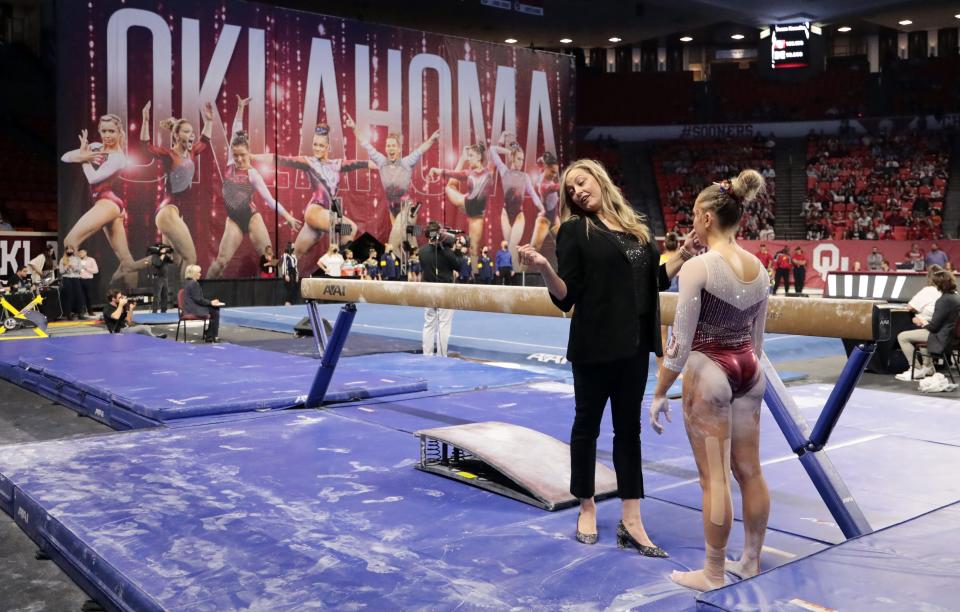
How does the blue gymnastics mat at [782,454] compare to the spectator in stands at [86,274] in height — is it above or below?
below

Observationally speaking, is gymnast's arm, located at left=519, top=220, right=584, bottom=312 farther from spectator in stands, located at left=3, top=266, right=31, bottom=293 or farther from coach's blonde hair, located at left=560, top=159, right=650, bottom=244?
spectator in stands, located at left=3, top=266, right=31, bottom=293

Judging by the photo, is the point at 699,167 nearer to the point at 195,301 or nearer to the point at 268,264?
the point at 268,264

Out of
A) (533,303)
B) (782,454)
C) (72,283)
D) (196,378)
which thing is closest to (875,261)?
(72,283)

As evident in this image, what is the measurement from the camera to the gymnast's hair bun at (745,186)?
262 centimetres

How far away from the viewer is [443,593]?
254cm

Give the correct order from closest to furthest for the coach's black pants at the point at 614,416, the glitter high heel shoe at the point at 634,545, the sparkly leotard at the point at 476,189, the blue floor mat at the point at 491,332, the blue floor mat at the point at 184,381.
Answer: the glitter high heel shoe at the point at 634,545 → the coach's black pants at the point at 614,416 → the blue floor mat at the point at 184,381 → the blue floor mat at the point at 491,332 → the sparkly leotard at the point at 476,189

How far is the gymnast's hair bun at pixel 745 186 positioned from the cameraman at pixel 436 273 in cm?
622

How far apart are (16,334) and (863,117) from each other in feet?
82.3

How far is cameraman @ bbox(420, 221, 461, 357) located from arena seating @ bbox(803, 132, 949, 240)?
1882 centimetres

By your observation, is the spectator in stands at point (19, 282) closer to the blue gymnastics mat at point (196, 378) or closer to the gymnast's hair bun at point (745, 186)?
the blue gymnastics mat at point (196, 378)

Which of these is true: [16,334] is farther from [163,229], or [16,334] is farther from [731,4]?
[731,4]

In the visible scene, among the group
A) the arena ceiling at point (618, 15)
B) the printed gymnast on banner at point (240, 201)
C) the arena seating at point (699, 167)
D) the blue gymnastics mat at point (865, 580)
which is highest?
the arena ceiling at point (618, 15)

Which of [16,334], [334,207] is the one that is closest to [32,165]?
[334,207]

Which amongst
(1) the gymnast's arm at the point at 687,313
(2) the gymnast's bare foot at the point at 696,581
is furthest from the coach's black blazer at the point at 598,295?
(2) the gymnast's bare foot at the point at 696,581
